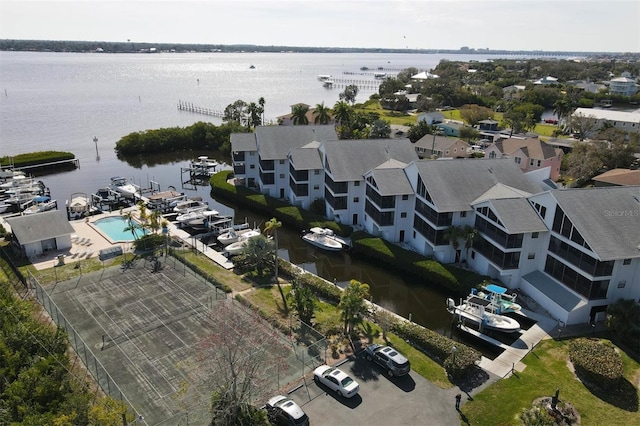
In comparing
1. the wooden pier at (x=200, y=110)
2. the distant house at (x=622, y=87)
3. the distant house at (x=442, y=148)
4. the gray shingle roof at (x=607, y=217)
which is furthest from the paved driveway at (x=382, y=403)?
the distant house at (x=622, y=87)

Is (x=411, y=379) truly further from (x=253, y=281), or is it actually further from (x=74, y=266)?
(x=74, y=266)

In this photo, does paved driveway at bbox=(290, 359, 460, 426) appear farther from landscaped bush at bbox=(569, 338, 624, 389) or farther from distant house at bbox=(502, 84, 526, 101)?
distant house at bbox=(502, 84, 526, 101)

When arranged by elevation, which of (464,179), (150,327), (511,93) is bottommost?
(150,327)

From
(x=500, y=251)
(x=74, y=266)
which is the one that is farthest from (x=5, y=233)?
(x=500, y=251)

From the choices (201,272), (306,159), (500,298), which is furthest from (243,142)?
(500,298)

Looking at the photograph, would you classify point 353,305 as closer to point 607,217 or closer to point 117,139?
point 607,217

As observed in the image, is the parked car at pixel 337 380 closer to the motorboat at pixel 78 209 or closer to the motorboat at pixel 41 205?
the motorboat at pixel 78 209

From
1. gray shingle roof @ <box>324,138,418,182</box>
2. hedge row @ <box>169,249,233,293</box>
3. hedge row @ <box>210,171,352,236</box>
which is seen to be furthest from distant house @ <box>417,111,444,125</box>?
hedge row @ <box>169,249,233,293</box>
